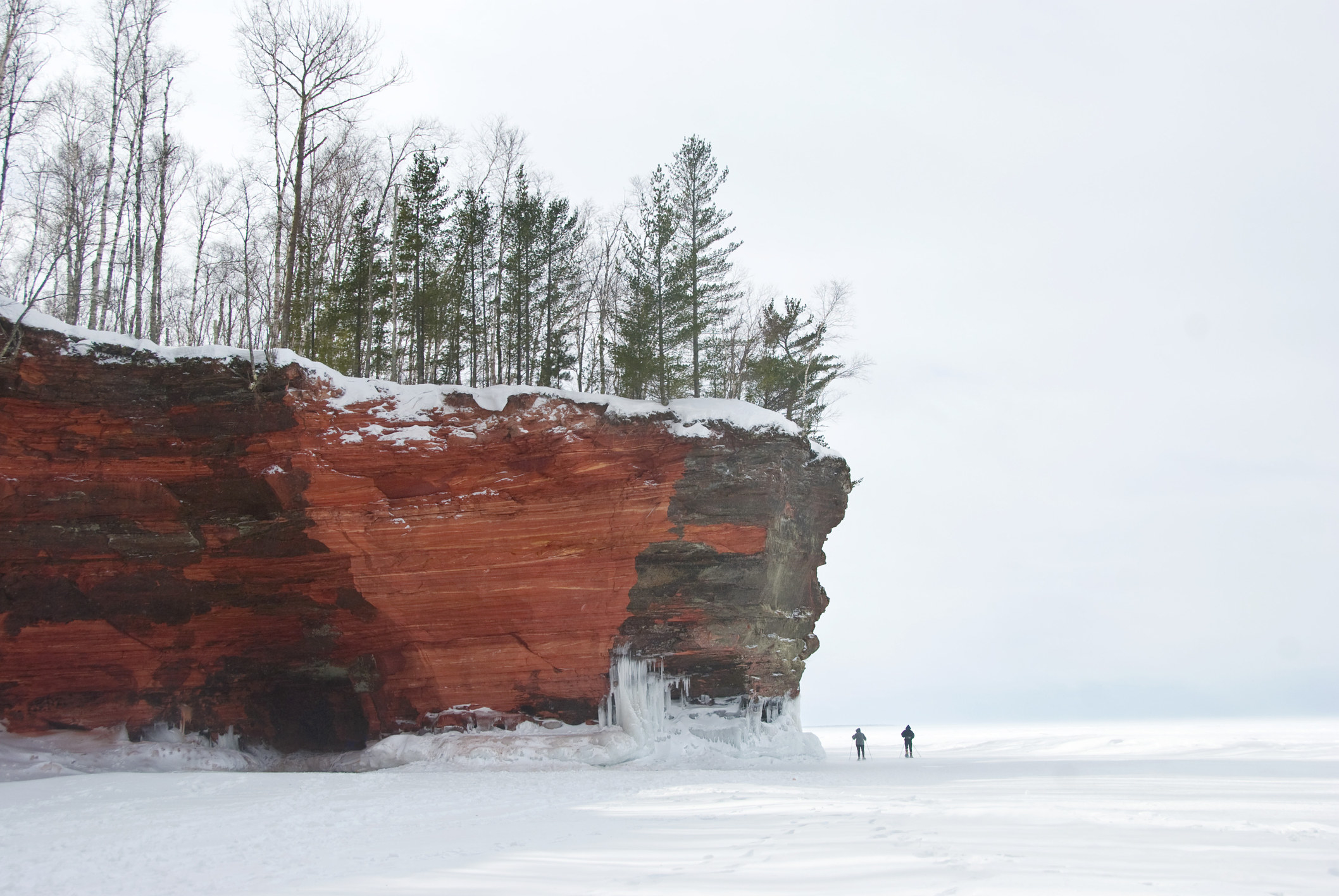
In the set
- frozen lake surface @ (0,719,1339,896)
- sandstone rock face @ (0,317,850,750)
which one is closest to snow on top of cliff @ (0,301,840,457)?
sandstone rock face @ (0,317,850,750)

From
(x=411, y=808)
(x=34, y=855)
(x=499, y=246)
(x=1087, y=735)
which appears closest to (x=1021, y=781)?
(x=411, y=808)

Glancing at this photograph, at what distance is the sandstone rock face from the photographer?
1527 cm

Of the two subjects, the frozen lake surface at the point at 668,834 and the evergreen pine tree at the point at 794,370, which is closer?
the frozen lake surface at the point at 668,834

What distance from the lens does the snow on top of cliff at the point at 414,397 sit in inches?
584

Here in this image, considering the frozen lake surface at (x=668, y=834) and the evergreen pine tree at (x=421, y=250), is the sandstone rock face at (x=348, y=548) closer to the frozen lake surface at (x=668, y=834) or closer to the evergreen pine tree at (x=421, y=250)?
the frozen lake surface at (x=668, y=834)

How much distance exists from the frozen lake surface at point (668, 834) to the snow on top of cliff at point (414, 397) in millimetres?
6817

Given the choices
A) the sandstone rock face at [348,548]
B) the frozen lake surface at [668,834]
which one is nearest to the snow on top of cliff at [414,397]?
the sandstone rock face at [348,548]

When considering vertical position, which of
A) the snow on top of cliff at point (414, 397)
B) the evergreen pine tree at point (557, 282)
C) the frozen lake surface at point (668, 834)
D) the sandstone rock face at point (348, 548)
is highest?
the evergreen pine tree at point (557, 282)

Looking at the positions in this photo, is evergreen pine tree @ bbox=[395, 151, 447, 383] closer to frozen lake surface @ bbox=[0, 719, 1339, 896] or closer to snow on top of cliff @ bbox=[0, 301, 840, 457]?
snow on top of cliff @ bbox=[0, 301, 840, 457]

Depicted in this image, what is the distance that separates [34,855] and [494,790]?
5317 millimetres

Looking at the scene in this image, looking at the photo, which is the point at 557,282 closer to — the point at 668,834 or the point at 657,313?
the point at 657,313

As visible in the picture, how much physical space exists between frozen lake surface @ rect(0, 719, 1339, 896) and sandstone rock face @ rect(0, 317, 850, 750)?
345 cm

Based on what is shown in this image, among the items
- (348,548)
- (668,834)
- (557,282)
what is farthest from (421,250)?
(668,834)

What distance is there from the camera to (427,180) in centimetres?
2384
